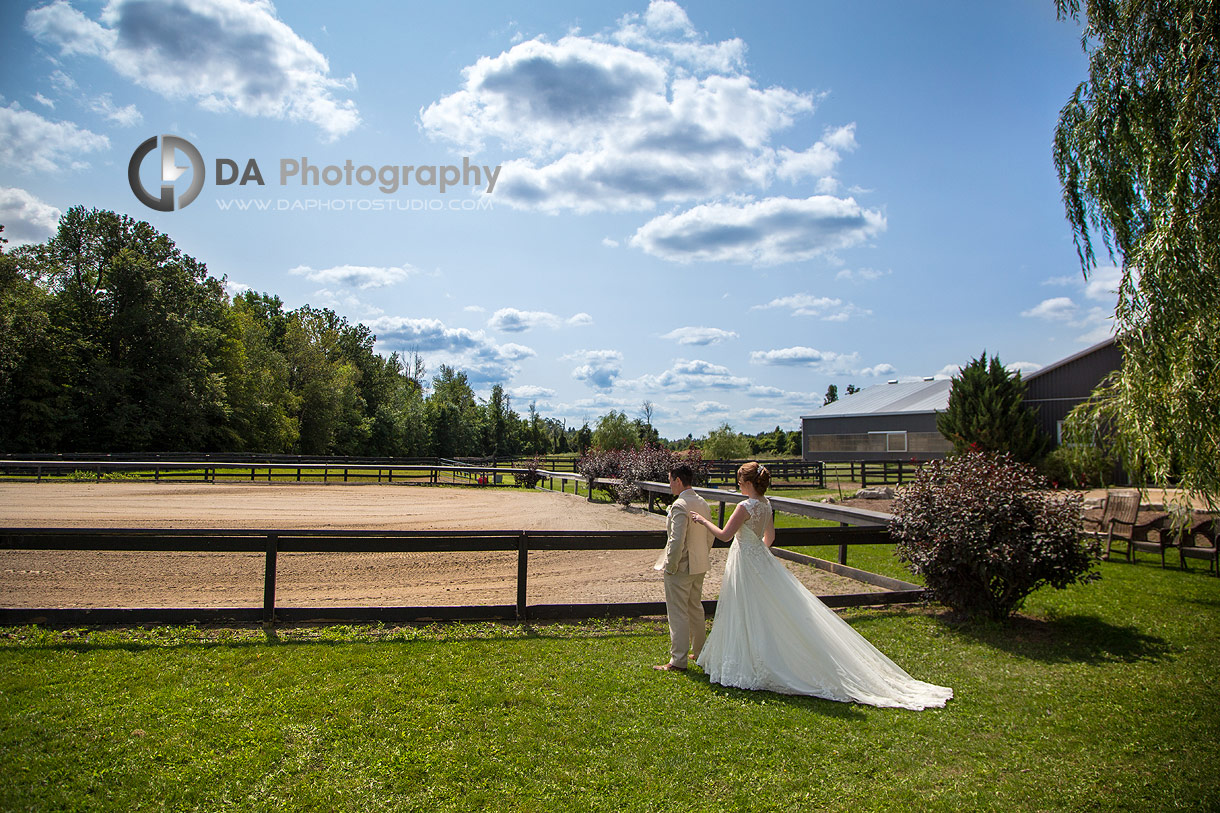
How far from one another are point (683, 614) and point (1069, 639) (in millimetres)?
4037

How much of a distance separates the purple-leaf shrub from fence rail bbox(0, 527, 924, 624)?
1325 millimetres

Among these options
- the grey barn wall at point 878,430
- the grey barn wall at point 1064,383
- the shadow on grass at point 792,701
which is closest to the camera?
the shadow on grass at point 792,701

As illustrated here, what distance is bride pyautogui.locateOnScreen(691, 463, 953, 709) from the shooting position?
485 centimetres

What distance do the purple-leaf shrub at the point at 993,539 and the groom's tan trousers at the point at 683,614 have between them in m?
2.82

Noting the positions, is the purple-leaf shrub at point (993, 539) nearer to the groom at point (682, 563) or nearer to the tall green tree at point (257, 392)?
the groom at point (682, 563)

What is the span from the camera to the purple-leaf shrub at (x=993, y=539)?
6.33 m

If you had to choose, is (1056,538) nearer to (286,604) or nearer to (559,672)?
(559,672)

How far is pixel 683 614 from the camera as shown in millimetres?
5340

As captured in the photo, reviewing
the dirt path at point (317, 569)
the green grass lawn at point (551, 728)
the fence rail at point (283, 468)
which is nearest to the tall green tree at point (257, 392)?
the fence rail at point (283, 468)

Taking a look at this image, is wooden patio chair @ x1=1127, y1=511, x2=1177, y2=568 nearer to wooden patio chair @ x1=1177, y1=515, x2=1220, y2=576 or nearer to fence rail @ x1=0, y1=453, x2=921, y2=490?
wooden patio chair @ x1=1177, y1=515, x2=1220, y2=576

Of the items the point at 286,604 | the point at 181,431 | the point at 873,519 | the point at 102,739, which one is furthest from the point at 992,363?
the point at 181,431

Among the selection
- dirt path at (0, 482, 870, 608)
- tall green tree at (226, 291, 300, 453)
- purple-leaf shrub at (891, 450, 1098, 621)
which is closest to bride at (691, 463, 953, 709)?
purple-leaf shrub at (891, 450, 1098, 621)

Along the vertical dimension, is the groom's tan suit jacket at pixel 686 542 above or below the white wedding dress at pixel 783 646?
above

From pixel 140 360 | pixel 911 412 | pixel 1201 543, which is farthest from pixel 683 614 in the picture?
pixel 140 360
